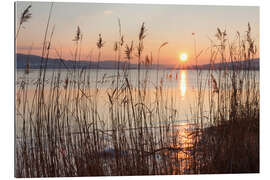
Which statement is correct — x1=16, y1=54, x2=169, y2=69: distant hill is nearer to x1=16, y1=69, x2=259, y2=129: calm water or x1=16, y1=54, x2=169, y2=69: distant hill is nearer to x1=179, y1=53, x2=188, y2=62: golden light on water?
x1=16, y1=69, x2=259, y2=129: calm water

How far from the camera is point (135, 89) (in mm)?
3574

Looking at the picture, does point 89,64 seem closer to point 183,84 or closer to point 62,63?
point 62,63

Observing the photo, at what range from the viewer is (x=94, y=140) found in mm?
3529

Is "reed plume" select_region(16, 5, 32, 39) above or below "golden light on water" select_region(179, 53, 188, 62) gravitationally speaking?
above

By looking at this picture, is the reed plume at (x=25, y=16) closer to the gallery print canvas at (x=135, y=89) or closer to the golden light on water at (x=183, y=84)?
the gallery print canvas at (x=135, y=89)

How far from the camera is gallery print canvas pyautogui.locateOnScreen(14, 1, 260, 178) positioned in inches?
136

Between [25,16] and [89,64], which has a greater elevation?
[25,16]

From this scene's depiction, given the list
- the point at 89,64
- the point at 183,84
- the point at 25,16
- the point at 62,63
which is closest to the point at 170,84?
the point at 183,84

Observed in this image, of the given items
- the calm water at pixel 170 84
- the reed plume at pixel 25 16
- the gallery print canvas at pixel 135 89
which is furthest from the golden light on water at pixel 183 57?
the reed plume at pixel 25 16

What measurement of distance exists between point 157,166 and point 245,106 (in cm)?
106

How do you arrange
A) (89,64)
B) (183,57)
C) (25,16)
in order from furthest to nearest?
(183,57) → (89,64) → (25,16)

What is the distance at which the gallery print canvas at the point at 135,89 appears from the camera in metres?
3.45

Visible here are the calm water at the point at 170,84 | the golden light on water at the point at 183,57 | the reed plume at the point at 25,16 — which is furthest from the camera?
the golden light on water at the point at 183,57

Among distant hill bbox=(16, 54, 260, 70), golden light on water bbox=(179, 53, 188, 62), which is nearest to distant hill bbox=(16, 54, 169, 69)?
distant hill bbox=(16, 54, 260, 70)
